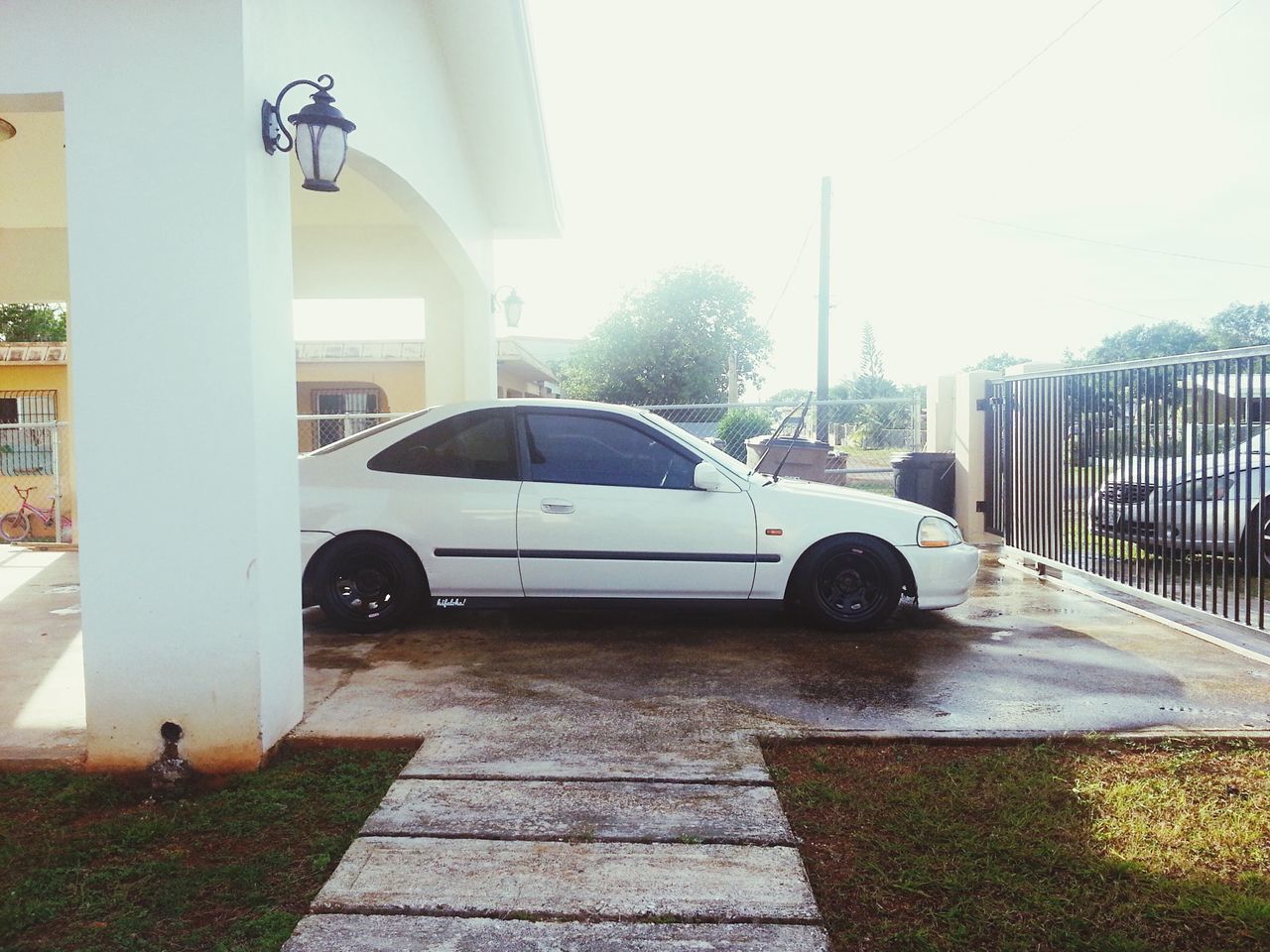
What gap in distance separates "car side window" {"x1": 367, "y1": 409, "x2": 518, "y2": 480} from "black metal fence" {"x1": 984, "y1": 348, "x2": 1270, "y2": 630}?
4189 mm

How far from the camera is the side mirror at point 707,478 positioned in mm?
5730

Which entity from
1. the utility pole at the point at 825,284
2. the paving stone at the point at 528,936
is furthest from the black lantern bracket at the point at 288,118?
the utility pole at the point at 825,284

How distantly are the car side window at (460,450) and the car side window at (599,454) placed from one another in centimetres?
16

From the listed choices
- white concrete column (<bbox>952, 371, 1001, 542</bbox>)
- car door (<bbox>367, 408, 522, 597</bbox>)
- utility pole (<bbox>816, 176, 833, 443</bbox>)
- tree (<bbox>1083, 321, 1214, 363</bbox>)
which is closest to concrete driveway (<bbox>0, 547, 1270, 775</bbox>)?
car door (<bbox>367, 408, 522, 597</bbox>)

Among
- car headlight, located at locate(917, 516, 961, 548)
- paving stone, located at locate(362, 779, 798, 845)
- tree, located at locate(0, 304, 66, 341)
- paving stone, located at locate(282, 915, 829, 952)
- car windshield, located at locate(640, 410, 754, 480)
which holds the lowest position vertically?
paving stone, located at locate(282, 915, 829, 952)

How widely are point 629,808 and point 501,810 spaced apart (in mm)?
450

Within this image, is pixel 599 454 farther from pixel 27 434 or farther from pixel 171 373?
pixel 27 434

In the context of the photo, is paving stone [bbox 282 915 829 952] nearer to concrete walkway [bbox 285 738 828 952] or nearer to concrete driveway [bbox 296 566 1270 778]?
concrete walkway [bbox 285 738 828 952]

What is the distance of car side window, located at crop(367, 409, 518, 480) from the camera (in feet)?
19.3

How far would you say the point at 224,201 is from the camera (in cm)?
356

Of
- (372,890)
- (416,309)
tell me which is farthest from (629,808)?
(416,309)

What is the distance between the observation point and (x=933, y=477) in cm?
1011

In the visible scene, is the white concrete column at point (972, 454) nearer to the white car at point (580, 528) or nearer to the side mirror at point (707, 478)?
the white car at point (580, 528)

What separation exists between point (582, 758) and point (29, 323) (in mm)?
37183
